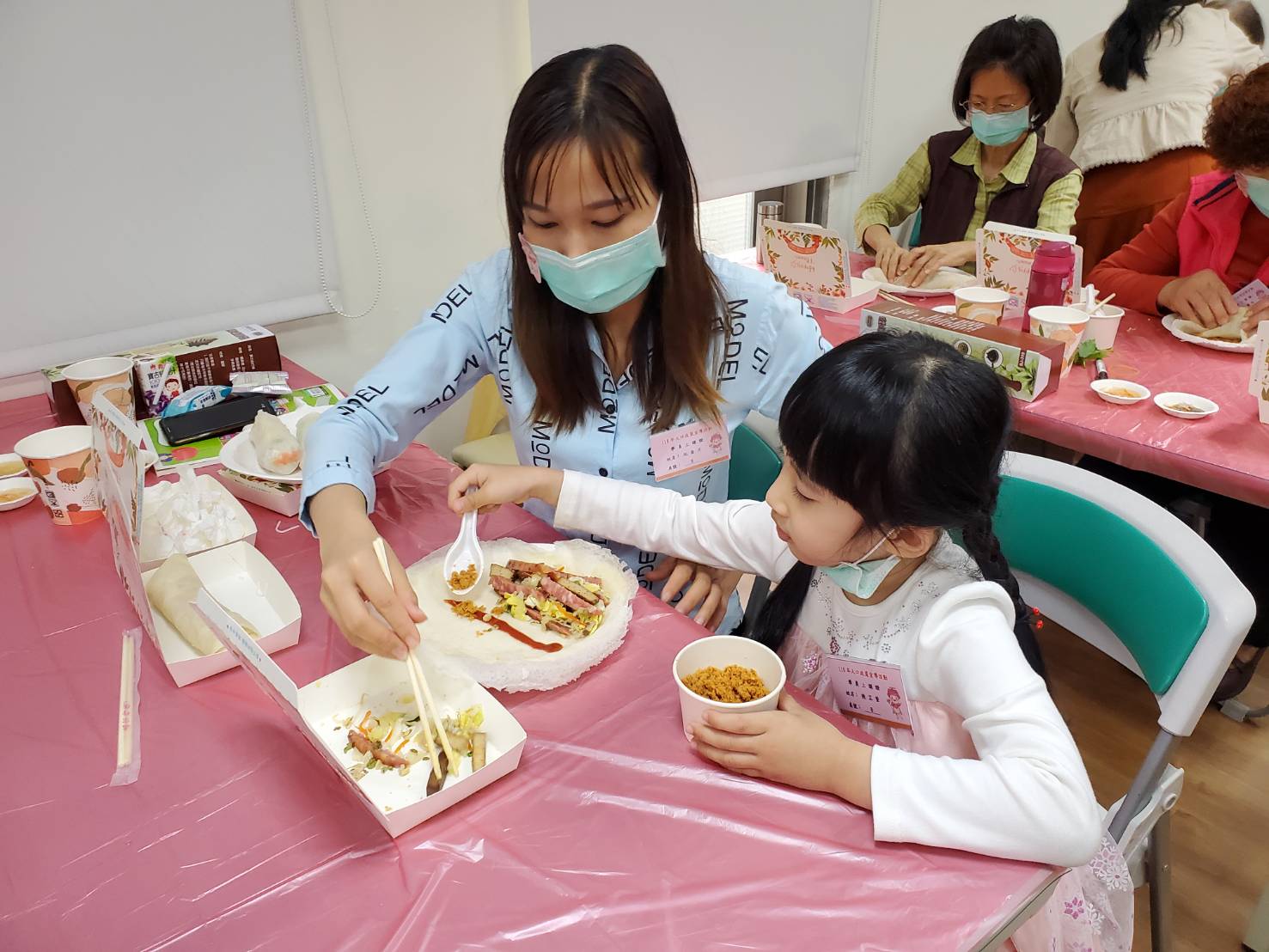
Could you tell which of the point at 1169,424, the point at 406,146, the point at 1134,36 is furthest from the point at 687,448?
the point at 1134,36

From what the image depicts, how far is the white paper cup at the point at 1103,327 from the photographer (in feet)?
6.33

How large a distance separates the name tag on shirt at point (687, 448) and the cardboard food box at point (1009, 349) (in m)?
0.55

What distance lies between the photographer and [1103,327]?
194 cm

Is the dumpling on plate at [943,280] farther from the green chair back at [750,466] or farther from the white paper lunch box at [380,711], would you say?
the white paper lunch box at [380,711]

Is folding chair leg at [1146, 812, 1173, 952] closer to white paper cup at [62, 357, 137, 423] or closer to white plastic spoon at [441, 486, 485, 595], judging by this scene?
white plastic spoon at [441, 486, 485, 595]

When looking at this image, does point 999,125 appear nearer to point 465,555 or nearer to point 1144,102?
point 1144,102

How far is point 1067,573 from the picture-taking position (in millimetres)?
1211

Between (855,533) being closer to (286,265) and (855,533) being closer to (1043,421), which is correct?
(1043,421)

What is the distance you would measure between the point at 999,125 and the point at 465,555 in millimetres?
2462

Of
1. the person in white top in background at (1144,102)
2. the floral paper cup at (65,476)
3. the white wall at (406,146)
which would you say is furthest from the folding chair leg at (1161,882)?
the person in white top in background at (1144,102)

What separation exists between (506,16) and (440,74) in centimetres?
25

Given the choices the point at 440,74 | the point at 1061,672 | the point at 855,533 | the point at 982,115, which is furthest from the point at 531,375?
the point at 982,115

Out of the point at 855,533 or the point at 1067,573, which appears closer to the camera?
the point at 855,533

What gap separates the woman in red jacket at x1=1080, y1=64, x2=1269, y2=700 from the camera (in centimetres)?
188
